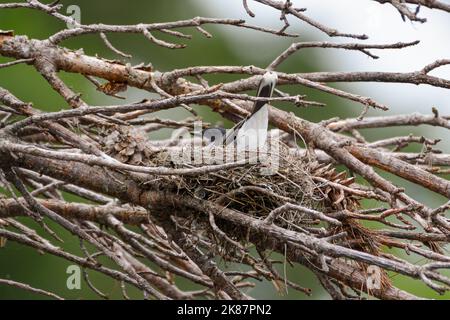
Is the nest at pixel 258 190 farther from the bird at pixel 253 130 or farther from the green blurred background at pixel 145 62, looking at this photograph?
the green blurred background at pixel 145 62

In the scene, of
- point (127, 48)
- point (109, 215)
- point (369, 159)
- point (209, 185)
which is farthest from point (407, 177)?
point (127, 48)

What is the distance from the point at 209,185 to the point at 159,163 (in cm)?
31

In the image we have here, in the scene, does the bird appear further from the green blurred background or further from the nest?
the green blurred background

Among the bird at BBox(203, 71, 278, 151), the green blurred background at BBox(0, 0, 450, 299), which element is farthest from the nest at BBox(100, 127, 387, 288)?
the green blurred background at BBox(0, 0, 450, 299)

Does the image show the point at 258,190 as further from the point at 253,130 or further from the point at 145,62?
the point at 145,62

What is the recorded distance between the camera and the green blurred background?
8438mm

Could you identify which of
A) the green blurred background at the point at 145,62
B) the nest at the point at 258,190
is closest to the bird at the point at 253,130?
the nest at the point at 258,190

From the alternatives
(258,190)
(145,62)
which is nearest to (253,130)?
(258,190)

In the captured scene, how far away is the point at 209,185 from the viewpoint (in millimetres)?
3834

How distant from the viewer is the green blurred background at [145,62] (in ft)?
27.7

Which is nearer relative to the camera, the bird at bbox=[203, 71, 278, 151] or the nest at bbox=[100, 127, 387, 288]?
the nest at bbox=[100, 127, 387, 288]

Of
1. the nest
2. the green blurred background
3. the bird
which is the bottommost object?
the nest

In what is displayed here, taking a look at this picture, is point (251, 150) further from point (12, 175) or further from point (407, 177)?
point (12, 175)
